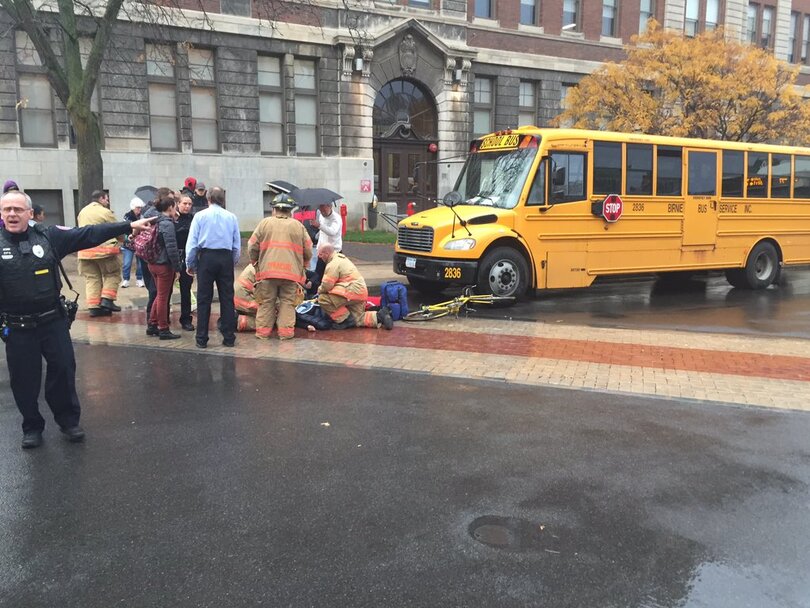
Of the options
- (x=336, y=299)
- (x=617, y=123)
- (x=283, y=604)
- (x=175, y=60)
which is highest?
(x=175, y=60)

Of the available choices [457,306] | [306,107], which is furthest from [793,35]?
[457,306]

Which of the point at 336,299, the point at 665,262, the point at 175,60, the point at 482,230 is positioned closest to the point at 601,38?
the point at 175,60

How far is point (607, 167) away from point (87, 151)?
10.8 metres

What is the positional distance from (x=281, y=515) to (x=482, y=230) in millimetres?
7261

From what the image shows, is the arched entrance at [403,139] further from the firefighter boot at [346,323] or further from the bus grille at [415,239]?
the firefighter boot at [346,323]

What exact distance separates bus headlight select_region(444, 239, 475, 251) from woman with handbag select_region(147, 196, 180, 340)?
13.5 ft

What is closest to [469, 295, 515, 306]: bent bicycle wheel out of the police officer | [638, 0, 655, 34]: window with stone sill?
the police officer

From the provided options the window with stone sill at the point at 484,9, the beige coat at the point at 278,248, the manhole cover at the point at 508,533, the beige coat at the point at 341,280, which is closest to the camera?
the manhole cover at the point at 508,533

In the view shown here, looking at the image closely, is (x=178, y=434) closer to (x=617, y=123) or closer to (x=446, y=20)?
(x=617, y=123)

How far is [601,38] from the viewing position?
96.0 feet

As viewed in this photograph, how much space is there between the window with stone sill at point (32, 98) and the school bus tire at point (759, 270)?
63.9 ft

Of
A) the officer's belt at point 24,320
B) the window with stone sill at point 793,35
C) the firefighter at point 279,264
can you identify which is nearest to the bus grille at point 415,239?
the firefighter at point 279,264

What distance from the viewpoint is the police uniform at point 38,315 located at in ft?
14.5

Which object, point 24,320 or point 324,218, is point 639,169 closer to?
point 324,218
